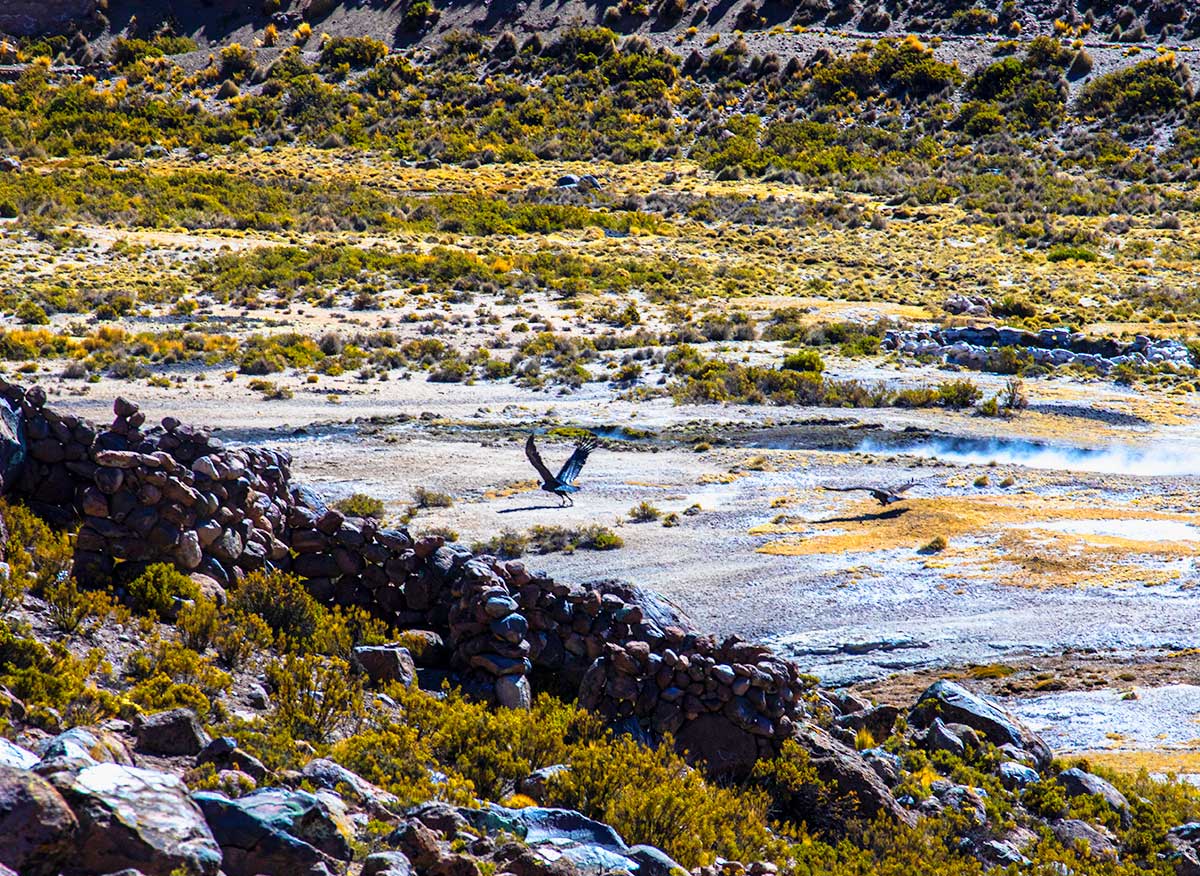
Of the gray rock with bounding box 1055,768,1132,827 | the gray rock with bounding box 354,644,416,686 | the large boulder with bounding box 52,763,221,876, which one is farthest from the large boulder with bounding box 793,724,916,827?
the large boulder with bounding box 52,763,221,876

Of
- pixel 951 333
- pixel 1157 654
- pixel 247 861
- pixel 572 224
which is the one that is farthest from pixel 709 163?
pixel 247 861

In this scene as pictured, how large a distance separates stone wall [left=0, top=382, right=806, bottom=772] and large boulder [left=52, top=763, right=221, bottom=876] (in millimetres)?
4653

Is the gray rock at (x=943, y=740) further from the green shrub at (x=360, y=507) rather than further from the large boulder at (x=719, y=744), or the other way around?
the green shrub at (x=360, y=507)

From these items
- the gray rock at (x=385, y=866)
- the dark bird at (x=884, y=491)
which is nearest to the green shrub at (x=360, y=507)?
the dark bird at (x=884, y=491)

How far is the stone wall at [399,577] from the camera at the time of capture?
10.0 m

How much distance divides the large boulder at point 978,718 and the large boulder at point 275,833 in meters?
7.43

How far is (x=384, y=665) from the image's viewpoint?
32.1 feet

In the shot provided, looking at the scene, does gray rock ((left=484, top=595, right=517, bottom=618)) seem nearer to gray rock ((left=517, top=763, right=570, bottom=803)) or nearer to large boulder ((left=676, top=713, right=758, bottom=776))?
large boulder ((left=676, top=713, right=758, bottom=776))

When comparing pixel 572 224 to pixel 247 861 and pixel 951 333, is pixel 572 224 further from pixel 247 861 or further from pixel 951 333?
pixel 247 861

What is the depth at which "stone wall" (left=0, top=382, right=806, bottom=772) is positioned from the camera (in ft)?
32.8

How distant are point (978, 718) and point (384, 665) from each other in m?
5.90

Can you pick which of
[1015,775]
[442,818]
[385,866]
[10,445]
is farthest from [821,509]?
[385,866]

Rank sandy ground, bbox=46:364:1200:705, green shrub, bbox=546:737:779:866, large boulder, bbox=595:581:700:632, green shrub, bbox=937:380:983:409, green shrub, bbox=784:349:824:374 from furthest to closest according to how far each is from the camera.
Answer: green shrub, bbox=784:349:824:374, green shrub, bbox=937:380:983:409, sandy ground, bbox=46:364:1200:705, large boulder, bbox=595:581:700:632, green shrub, bbox=546:737:779:866

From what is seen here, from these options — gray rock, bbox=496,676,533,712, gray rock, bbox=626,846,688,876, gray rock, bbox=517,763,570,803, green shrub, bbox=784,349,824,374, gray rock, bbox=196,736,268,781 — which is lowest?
green shrub, bbox=784,349,824,374
